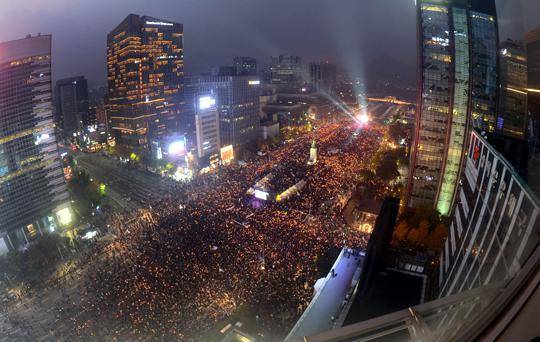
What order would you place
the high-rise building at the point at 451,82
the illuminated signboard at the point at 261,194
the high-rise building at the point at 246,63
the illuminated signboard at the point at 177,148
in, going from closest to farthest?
1. the high-rise building at the point at 451,82
2. the illuminated signboard at the point at 261,194
3. the illuminated signboard at the point at 177,148
4. the high-rise building at the point at 246,63

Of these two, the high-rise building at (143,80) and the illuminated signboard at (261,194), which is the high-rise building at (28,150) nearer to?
the illuminated signboard at (261,194)

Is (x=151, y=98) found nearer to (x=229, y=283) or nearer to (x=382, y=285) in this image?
(x=229, y=283)

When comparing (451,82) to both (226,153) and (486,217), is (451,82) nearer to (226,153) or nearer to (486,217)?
(486,217)

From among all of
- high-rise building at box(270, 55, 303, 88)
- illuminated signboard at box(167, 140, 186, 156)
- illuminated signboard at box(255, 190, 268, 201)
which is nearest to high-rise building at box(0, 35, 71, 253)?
illuminated signboard at box(167, 140, 186, 156)

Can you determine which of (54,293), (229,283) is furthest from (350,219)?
(54,293)

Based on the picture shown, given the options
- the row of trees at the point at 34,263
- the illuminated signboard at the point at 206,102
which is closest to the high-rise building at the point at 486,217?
the row of trees at the point at 34,263
